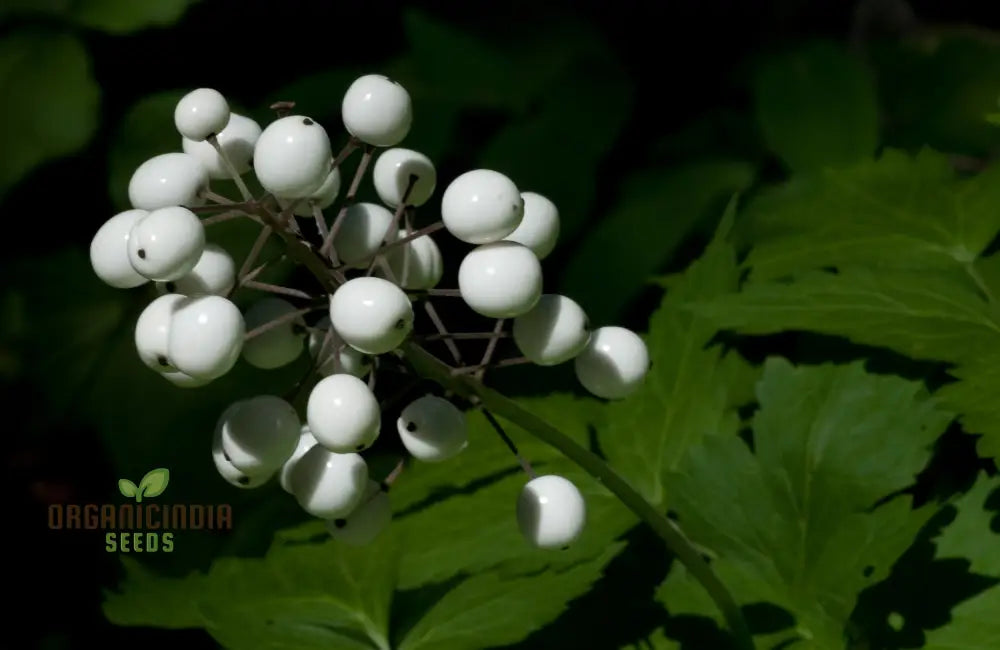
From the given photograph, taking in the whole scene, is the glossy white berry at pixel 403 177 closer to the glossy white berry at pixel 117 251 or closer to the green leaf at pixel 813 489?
the glossy white berry at pixel 117 251

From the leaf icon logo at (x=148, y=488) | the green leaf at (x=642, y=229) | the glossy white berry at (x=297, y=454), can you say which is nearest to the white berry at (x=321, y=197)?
the glossy white berry at (x=297, y=454)

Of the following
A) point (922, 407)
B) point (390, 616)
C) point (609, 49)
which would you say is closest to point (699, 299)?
point (922, 407)

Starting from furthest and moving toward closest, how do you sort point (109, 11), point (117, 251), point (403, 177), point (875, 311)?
point (109, 11) → point (875, 311) → point (403, 177) → point (117, 251)

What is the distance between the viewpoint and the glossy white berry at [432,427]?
0.98 metres

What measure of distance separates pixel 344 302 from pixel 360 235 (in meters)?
0.18

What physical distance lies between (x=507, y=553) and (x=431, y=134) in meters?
1.34

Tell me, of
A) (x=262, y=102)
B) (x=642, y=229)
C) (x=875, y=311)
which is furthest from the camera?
(x=262, y=102)

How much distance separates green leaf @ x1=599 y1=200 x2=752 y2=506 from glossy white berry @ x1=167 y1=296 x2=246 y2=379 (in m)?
0.65

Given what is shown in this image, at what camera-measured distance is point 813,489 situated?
1258mm

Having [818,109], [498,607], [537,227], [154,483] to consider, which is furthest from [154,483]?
[818,109]

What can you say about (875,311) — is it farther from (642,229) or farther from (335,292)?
(642,229)

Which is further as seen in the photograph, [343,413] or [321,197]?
[321,197]

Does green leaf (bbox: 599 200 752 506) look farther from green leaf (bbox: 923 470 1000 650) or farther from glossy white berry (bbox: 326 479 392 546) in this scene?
glossy white berry (bbox: 326 479 392 546)

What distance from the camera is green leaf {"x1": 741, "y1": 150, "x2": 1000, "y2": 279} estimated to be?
5.09ft
